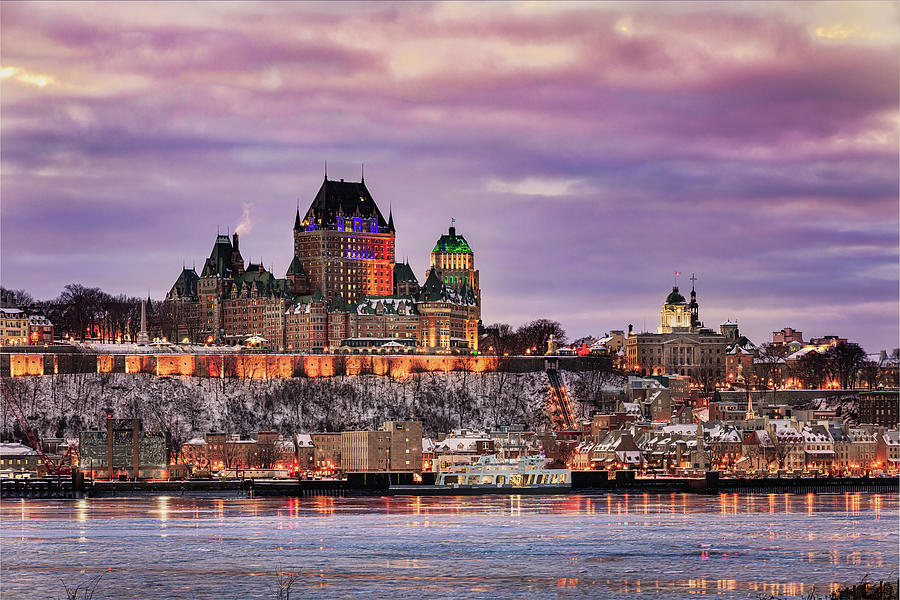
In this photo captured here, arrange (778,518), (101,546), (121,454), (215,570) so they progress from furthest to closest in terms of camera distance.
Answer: (121,454)
(778,518)
(101,546)
(215,570)

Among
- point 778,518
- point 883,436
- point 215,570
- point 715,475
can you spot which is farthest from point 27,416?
point 215,570

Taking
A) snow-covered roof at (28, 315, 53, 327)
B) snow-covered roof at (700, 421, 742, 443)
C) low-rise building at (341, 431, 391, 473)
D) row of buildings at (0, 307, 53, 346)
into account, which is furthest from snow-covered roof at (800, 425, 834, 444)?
snow-covered roof at (28, 315, 53, 327)

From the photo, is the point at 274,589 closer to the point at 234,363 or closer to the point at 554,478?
the point at 554,478

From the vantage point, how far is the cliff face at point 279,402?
17262 cm

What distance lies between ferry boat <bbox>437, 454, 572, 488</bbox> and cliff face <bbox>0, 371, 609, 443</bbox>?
3426 cm

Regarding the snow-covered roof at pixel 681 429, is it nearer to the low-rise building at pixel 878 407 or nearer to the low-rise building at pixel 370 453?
the low-rise building at pixel 370 453

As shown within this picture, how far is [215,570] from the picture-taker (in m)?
66.6

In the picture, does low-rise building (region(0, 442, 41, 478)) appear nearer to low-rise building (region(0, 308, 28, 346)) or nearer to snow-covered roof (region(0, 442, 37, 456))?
snow-covered roof (region(0, 442, 37, 456))

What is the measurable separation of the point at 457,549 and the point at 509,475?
66196mm

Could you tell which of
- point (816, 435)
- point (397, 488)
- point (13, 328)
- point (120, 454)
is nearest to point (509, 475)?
point (397, 488)

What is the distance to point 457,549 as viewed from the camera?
74938mm

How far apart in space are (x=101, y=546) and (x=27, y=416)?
9733cm

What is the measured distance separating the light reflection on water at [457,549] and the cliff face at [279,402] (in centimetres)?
6053

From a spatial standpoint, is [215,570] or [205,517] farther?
[205,517]
